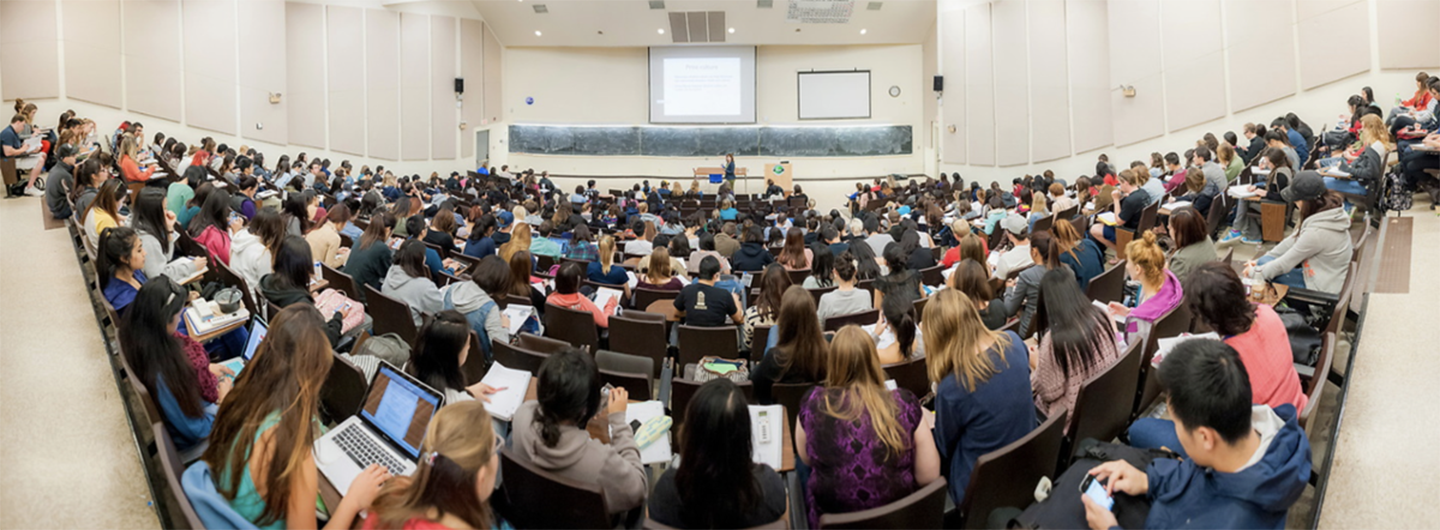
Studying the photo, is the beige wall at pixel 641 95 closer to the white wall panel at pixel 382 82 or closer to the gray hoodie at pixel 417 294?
the white wall panel at pixel 382 82

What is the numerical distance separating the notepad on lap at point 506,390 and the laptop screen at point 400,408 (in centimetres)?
38

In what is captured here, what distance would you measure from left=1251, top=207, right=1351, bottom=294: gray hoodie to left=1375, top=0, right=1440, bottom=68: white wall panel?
6.06 metres

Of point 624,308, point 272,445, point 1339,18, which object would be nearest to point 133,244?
point 272,445

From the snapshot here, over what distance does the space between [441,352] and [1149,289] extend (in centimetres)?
355

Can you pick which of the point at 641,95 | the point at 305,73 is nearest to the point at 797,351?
the point at 305,73

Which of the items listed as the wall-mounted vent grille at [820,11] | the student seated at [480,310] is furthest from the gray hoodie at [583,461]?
the wall-mounted vent grille at [820,11]

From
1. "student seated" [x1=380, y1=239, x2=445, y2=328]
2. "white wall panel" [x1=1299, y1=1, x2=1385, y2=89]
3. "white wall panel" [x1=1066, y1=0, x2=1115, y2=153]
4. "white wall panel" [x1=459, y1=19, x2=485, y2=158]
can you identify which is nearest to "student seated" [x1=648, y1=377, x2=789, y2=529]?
"student seated" [x1=380, y1=239, x2=445, y2=328]

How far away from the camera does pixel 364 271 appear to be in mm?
5781

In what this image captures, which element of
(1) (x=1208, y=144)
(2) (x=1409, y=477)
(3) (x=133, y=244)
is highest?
(1) (x=1208, y=144)

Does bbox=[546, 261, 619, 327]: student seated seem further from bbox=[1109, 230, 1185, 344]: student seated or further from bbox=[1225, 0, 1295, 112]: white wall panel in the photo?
bbox=[1225, 0, 1295, 112]: white wall panel

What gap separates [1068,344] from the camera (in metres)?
3.12

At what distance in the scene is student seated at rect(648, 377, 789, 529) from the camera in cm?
221

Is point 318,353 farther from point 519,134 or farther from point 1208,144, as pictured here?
point 519,134

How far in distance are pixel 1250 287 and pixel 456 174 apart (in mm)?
17329
